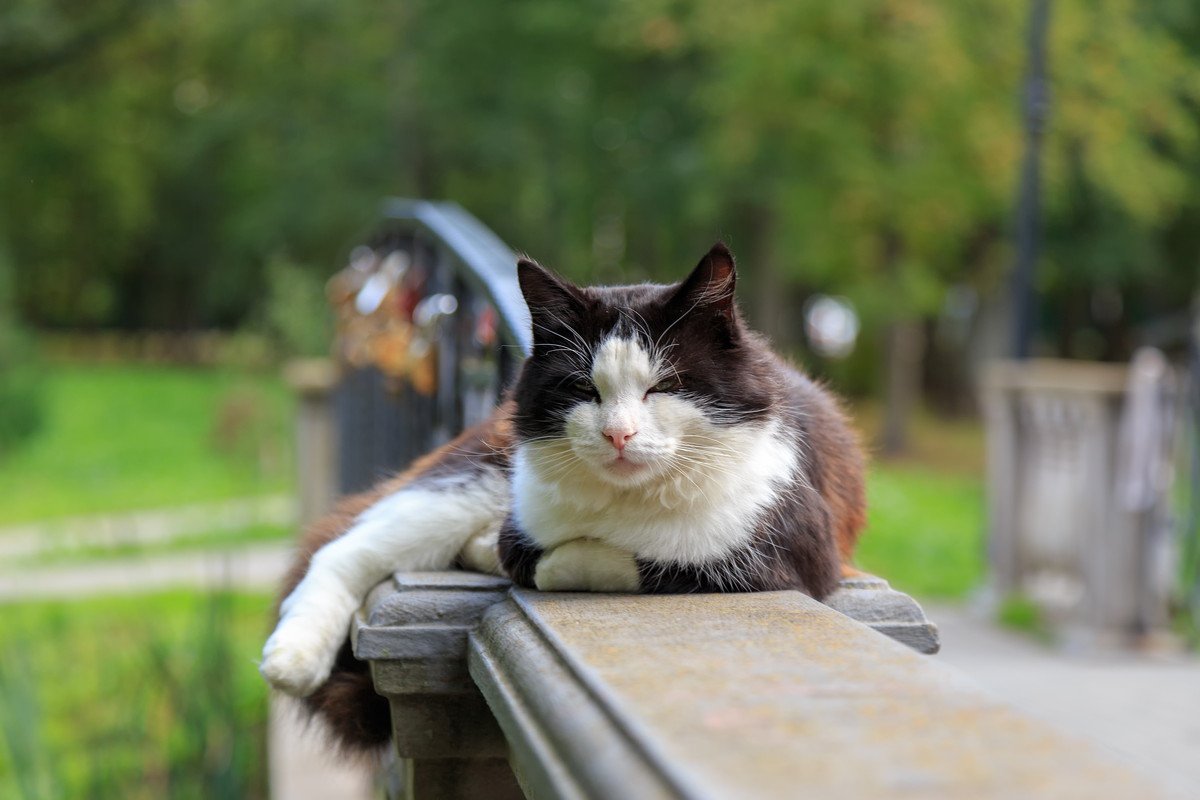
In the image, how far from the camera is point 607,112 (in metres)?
24.2

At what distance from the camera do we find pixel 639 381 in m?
2.04

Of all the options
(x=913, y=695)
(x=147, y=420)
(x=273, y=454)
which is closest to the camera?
(x=913, y=695)

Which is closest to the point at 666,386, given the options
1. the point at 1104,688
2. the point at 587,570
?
the point at 587,570

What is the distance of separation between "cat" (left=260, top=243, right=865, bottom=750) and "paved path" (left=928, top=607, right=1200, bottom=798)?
156 inches

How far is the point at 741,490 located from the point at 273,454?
14407 mm

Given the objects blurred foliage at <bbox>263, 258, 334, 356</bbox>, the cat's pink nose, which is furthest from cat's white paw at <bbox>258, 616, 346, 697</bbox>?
blurred foliage at <bbox>263, 258, 334, 356</bbox>

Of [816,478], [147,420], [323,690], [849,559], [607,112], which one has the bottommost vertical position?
[147,420]

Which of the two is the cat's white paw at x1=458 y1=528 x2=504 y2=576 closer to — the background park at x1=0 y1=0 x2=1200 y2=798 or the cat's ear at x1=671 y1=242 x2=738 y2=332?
the cat's ear at x1=671 y1=242 x2=738 y2=332

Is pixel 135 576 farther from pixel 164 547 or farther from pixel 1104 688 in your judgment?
pixel 1104 688

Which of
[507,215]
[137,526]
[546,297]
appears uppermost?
[507,215]

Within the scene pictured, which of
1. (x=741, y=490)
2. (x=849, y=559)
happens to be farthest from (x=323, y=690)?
(x=849, y=559)

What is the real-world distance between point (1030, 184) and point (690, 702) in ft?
32.0

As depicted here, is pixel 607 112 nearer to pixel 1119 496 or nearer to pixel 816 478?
Result: pixel 1119 496

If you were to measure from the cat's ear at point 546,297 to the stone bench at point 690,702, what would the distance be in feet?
1.38
